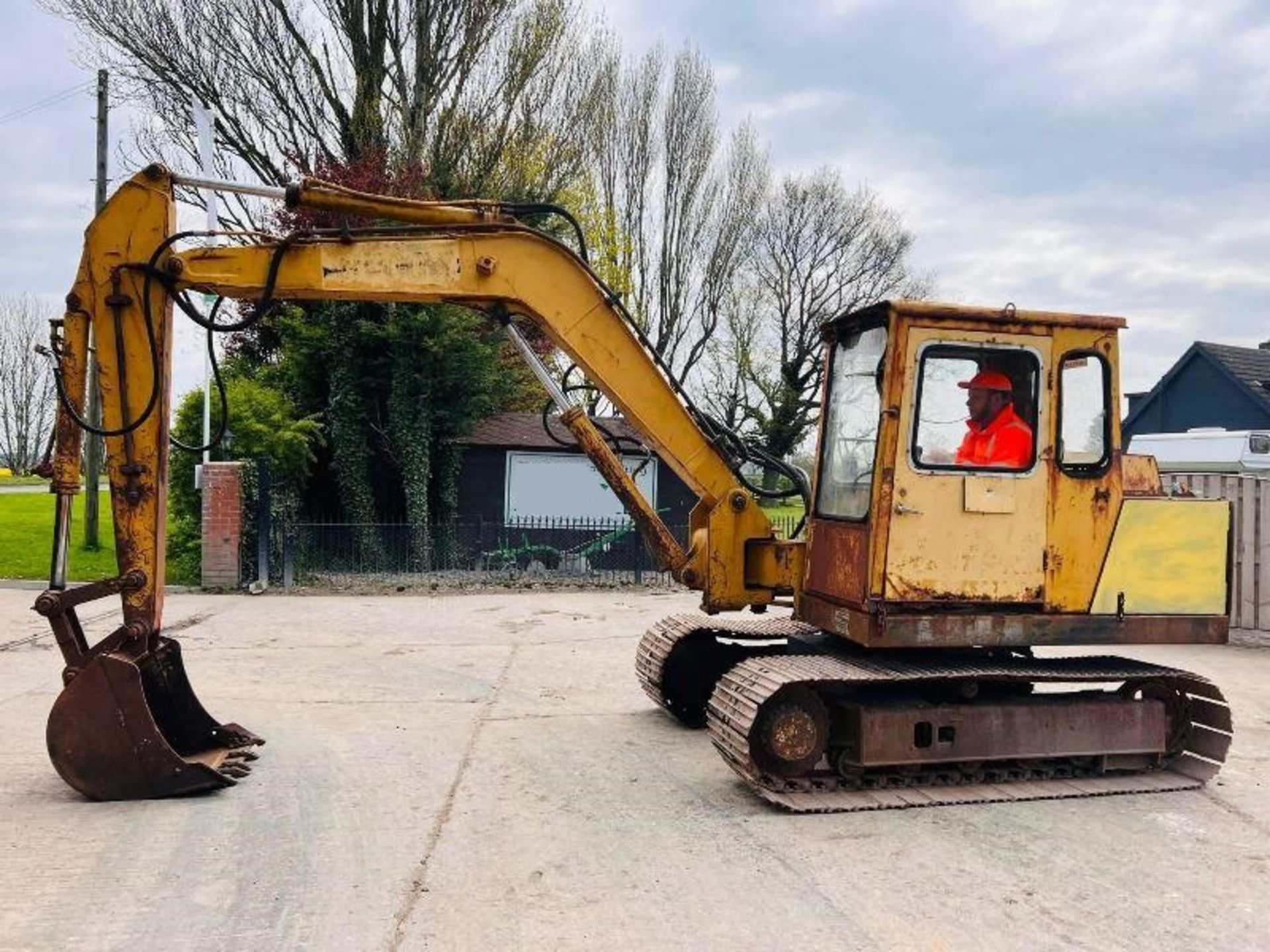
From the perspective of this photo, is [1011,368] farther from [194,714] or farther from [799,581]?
[194,714]

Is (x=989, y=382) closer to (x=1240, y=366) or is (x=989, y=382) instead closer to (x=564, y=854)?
(x=564, y=854)

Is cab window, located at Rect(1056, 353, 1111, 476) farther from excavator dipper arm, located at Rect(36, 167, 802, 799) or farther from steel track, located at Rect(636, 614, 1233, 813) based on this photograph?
excavator dipper arm, located at Rect(36, 167, 802, 799)

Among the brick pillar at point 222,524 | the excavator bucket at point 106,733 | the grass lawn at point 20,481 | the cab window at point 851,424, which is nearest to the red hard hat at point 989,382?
the cab window at point 851,424

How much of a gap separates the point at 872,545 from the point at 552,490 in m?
13.1

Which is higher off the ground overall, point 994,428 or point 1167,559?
point 994,428

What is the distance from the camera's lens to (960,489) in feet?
18.7

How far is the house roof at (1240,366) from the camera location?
2327cm

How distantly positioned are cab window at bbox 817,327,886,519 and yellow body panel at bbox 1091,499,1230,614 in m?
1.48

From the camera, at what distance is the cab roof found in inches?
223

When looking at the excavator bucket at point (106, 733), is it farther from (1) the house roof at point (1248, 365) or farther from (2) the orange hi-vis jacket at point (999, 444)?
(1) the house roof at point (1248, 365)

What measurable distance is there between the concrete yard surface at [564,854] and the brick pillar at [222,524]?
6.87 m

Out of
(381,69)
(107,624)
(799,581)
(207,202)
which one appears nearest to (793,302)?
(381,69)

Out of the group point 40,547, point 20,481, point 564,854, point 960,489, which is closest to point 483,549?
point 40,547

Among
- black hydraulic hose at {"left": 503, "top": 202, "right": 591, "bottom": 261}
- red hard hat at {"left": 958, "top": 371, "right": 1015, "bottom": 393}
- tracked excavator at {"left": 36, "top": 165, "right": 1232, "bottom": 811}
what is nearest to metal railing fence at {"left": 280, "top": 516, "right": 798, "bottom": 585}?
tracked excavator at {"left": 36, "top": 165, "right": 1232, "bottom": 811}
